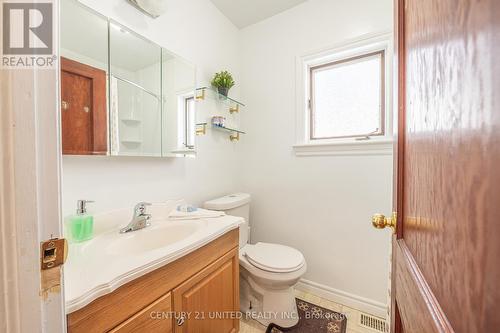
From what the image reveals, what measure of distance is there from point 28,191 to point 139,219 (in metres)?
0.79

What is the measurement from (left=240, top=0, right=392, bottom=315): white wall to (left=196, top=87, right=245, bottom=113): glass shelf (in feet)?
0.43

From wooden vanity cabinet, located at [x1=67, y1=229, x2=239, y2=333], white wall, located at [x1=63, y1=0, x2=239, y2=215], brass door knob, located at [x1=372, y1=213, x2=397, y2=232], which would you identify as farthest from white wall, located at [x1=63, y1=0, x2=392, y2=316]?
brass door knob, located at [x1=372, y1=213, x2=397, y2=232]

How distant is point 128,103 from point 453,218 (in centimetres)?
128

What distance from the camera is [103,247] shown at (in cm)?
84

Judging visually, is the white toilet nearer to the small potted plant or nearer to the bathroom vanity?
the bathroom vanity

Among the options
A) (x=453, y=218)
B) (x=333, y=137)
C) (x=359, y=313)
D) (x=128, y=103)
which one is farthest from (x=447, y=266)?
(x=359, y=313)

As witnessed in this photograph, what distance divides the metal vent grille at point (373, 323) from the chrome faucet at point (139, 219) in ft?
4.95

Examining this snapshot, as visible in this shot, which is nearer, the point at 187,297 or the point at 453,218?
the point at 453,218

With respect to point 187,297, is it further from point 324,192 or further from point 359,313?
point 359,313

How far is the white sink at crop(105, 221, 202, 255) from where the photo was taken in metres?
0.91

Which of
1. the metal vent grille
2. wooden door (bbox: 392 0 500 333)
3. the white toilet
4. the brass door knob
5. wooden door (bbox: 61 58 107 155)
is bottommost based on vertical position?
the metal vent grille

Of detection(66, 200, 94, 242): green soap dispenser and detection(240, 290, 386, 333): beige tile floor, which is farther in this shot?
detection(240, 290, 386, 333): beige tile floor

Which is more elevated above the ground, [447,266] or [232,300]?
[447,266]

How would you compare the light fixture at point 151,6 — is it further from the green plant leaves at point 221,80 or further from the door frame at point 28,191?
the door frame at point 28,191
